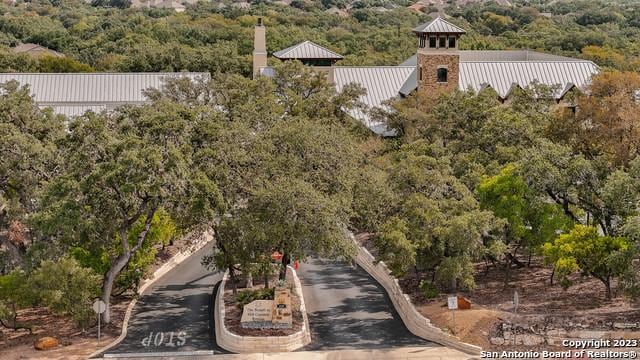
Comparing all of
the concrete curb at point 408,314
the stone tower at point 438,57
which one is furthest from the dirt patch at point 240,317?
the stone tower at point 438,57

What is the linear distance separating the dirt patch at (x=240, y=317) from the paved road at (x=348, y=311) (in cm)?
72

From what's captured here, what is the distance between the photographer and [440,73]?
74250mm

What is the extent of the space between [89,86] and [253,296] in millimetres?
38187

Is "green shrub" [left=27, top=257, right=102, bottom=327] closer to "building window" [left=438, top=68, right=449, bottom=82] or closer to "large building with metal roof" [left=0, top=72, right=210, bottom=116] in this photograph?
"large building with metal roof" [left=0, top=72, right=210, bottom=116]

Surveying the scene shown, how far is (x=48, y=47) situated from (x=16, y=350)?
4740 inches

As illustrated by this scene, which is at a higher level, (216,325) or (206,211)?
(206,211)

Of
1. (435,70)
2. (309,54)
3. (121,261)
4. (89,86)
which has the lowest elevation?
(121,261)

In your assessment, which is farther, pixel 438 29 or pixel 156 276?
pixel 438 29

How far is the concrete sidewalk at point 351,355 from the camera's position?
128 feet

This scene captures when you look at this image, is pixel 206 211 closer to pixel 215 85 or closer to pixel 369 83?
pixel 215 85

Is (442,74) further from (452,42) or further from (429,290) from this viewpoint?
(429,290)

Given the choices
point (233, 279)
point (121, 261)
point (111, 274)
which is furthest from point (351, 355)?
point (111, 274)

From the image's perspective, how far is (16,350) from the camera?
40.7 metres

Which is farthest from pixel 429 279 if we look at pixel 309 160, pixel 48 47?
pixel 48 47
